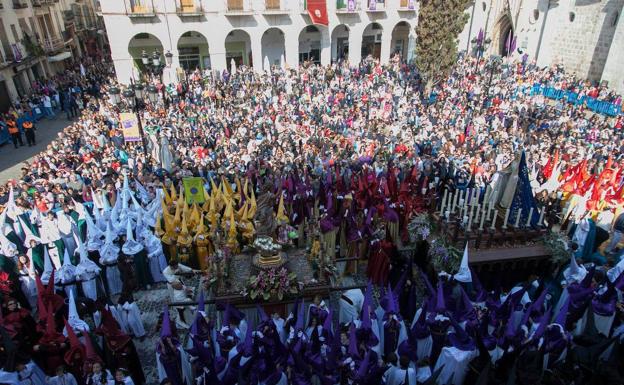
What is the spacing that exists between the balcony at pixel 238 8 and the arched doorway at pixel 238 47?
4.15 meters

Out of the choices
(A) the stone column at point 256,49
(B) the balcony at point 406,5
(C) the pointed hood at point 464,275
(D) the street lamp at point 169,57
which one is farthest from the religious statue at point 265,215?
(B) the balcony at point 406,5

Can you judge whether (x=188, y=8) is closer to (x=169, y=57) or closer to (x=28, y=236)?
(x=169, y=57)

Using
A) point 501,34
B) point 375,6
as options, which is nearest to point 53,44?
point 375,6

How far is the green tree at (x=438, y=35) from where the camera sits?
84.8 feet

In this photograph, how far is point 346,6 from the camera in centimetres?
3425

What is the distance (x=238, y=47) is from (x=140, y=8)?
31.3 feet

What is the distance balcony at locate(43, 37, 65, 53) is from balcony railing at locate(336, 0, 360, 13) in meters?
24.7

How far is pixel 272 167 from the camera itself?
1516cm

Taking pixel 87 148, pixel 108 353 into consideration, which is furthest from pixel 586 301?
pixel 87 148

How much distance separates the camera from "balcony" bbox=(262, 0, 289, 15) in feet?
105

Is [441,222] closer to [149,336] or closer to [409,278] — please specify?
[409,278]

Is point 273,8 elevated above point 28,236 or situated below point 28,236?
above

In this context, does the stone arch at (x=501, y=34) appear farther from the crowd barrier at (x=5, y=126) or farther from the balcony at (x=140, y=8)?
the crowd barrier at (x=5, y=126)

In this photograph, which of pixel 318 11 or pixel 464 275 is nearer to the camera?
pixel 464 275
